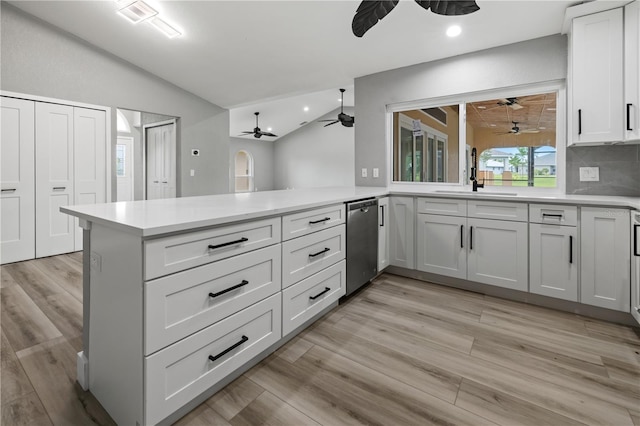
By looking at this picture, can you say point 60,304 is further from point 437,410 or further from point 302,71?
point 302,71

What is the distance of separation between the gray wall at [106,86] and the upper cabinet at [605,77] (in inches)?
218

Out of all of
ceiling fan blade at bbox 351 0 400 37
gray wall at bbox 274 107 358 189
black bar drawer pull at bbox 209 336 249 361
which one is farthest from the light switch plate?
gray wall at bbox 274 107 358 189

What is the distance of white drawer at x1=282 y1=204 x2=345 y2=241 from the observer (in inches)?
72.7

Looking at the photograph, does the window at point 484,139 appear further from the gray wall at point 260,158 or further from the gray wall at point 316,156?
the gray wall at point 260,158

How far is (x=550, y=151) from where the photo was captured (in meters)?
2.98

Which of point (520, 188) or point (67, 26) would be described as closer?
point (520, 188)

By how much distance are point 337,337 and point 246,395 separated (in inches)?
28.3

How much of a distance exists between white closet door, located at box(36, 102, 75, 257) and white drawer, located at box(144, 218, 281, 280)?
4224 millimetres

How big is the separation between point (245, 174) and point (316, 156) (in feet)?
11.1

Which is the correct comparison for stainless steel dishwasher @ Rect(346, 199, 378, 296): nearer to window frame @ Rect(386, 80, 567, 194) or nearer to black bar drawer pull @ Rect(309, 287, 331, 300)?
black bar drawer pull @ Rect(309, 287, 331, 300)

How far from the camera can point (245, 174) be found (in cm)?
1337

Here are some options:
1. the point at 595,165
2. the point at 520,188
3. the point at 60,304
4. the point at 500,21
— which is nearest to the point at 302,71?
the point at 500,21

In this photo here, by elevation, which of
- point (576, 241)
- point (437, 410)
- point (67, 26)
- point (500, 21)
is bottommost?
point (437, 410)

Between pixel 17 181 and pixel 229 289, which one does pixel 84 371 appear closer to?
pixel 229 289
